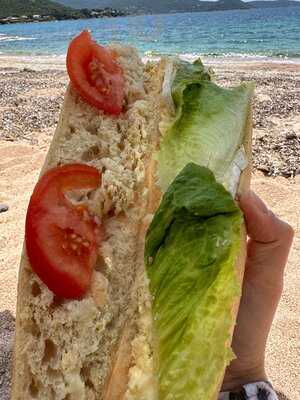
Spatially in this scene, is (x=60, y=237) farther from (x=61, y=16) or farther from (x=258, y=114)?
(x=61, y=16)

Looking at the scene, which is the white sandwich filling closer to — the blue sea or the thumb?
the thumb

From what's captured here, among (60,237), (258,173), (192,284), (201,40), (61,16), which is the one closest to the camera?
(192,284)

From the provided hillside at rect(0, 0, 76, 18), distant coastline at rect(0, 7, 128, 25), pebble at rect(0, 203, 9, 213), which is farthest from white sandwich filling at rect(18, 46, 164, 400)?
hillside at rect(0, 0, 76, 18)

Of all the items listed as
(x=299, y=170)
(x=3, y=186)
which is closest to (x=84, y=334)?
(x=3, y=186)

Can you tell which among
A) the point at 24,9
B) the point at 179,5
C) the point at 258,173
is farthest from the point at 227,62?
the point at 179,5

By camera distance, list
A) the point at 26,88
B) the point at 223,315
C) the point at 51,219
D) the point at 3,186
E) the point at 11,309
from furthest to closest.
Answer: the point at 26,88 → the point at 3,186 → the point at 11,309 → the point at 51,219 → the point at 223,315

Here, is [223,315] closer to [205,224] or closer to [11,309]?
[205,224]
